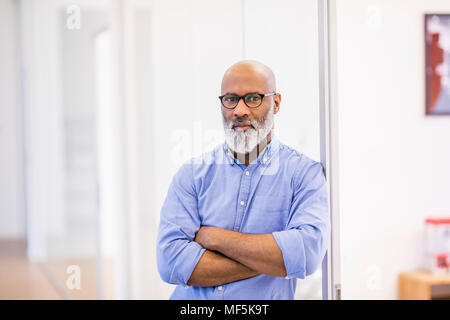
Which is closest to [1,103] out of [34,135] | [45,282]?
[34,135]

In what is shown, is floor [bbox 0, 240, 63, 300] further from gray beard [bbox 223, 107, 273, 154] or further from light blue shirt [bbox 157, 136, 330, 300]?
gray beard [bbox 223, 107, 273, 154]

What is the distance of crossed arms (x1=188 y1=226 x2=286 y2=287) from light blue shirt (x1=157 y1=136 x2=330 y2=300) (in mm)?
21

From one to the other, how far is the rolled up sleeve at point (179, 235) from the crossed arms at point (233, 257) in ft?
0.07

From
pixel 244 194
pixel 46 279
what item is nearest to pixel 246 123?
pixel 244 194

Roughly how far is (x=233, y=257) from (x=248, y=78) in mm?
487

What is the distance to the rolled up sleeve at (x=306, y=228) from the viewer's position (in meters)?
1.20

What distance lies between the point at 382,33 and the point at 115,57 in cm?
140

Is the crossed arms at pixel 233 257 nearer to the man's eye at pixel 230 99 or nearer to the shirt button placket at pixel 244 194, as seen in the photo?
the shirt button placket at pixel 244 194

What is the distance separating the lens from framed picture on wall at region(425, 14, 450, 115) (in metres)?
2.60

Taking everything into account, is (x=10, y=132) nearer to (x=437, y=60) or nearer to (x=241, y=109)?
(x=437, y=60)

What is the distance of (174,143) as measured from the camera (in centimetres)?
146

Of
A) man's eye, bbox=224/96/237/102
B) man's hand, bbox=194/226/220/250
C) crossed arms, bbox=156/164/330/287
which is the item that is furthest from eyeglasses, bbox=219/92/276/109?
man's hand, bbox=194/226/220/250

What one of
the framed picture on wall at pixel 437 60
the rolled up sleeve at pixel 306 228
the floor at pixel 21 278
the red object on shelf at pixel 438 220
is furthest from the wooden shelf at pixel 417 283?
the floor at pixel 21 278
